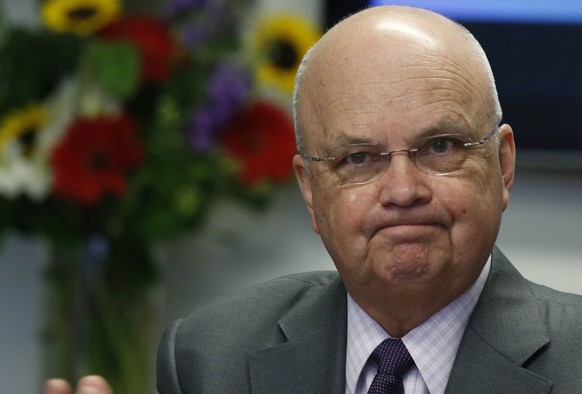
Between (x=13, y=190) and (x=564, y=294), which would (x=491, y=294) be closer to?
(x=564, y=294)

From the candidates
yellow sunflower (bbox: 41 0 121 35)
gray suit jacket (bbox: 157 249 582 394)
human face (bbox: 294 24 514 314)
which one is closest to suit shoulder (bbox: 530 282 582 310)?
gray suit jacket (bbox: 157 249 582 394)

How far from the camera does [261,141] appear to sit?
9.63 feet

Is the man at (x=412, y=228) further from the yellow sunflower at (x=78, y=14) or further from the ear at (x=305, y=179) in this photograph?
the yellow sunflower at (x=78, y=14)

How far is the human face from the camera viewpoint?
1.62 m

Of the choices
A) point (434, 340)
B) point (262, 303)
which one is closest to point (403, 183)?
point (434, 340)

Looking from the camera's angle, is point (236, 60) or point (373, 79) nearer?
point (373, 79)

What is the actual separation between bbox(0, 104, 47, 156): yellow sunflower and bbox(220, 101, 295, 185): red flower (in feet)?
1.44

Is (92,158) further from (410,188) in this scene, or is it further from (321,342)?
(410,188)

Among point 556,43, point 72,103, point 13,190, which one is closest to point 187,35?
point 72,103

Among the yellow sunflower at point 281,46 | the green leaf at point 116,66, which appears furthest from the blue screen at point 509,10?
the green leaf at point 116,66

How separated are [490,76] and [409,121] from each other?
16 cm

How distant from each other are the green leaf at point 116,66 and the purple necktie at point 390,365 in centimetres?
125

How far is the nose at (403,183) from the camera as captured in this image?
5.27 feet

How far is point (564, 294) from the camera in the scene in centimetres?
179
